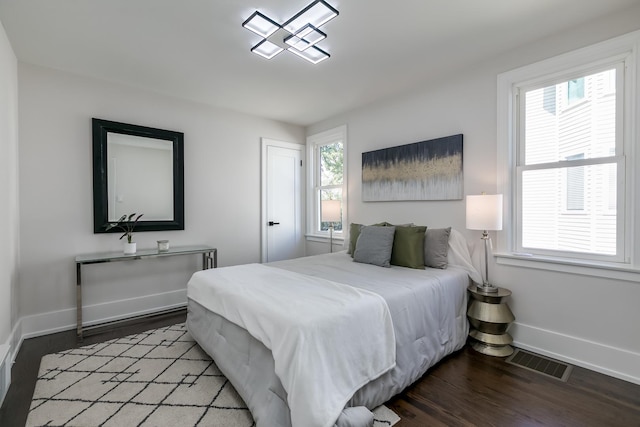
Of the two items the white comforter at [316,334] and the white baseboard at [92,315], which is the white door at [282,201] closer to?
the white baseboard at [92,315]

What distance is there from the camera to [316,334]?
1.43 meters

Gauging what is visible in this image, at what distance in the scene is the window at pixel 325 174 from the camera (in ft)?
14.2

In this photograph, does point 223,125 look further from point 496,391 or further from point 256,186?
point 496,391

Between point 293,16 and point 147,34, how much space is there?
3.95 ft

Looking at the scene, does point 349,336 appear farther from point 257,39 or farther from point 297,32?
point 257,39

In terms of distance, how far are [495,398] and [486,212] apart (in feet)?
4.39

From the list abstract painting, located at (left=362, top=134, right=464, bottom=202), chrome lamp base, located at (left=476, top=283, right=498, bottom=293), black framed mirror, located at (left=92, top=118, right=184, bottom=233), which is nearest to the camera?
chrome lamp base, located at (left=476, top=283, right=498, bottom=293)

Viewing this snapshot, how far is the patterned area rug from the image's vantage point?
1.63 m

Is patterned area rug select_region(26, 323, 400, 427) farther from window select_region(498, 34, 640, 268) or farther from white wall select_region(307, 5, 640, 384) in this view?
window select_region(498, 34, 640, 268)

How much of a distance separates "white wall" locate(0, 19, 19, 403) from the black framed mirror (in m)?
0.59

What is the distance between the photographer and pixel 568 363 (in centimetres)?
223

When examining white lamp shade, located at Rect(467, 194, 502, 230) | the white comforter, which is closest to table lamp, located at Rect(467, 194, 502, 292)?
white lamp shade, located at Rect(467, 194, 502, 230)

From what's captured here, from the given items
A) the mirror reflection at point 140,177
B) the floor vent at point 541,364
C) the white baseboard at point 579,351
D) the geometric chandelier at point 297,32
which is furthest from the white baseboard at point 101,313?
the white baseboard at point 579,351

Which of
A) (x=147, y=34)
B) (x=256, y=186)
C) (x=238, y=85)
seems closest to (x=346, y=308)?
(x=147, y=34)
